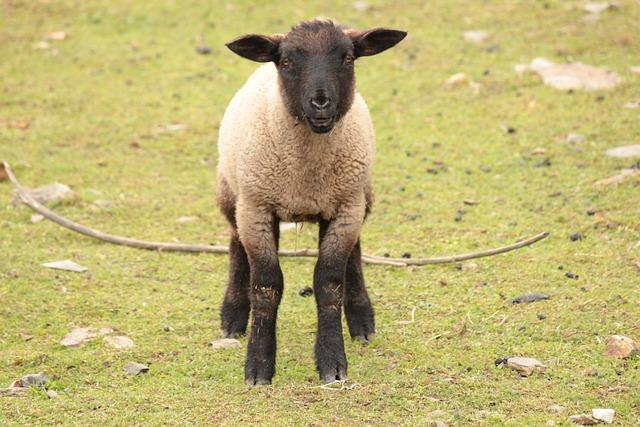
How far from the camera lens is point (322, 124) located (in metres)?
7.77

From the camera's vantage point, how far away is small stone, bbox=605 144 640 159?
42.5 feet

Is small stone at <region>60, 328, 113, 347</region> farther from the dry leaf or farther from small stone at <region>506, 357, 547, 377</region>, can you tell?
small stone at <region>506, 357, 547, 377</region>

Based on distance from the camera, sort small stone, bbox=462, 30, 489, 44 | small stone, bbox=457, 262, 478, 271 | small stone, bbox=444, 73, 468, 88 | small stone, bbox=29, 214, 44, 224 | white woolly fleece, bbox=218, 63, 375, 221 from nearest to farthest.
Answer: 1. white woolly fleece, bbox=218, 63, 375, 221
2. small stone, bbox=457, 262, 478, 271
3. small stone, bbox=29, 214, 44, 224
4. small stone, bbox=444, 73, 468, 88
5. small stone, bbox=462, 30, 489, 44

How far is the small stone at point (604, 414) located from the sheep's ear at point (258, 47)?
347 cm

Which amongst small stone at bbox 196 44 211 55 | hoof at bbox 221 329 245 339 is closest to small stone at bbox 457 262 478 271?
hoof at bbox 221 329 245 339

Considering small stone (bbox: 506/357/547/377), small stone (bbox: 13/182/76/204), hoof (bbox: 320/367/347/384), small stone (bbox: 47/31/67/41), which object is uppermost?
small stone (bbox: 506/357/547/377)

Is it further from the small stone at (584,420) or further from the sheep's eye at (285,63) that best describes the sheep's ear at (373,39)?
the small stone at (584,420)

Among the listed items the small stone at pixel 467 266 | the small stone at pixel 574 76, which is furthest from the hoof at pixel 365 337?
the small stone at pixel 574 76

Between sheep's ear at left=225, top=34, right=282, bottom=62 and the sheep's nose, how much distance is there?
0.71 metres

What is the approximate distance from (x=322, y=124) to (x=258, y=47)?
892 millimetres

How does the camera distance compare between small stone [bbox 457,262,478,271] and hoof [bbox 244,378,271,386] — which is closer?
hoof [bbox 244,378,271,386]

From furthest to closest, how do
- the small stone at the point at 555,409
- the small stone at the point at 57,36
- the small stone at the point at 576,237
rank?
the small stone at the point at 57,36 < the small stone at the point at 576,237 < the small stone at the point at 555,409

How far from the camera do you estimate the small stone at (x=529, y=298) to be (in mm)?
9453

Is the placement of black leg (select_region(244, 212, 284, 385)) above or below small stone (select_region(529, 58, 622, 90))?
above
